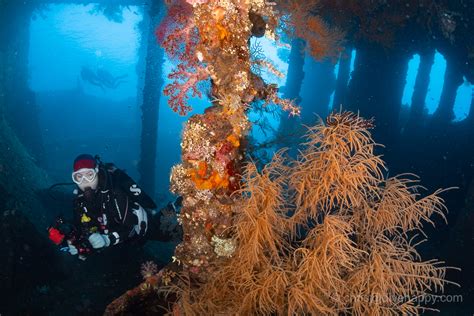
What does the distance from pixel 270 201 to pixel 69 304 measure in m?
6.04

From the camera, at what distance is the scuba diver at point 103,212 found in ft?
20.2

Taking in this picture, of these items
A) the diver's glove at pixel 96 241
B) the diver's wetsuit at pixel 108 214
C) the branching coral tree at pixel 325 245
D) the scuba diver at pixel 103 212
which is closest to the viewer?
the branching coral tree at pixel 325 245

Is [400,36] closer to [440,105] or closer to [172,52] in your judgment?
[440,105]

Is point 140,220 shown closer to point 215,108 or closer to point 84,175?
point 84,175

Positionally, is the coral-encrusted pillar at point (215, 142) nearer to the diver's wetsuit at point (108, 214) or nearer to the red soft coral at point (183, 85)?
the red soft coral at point (183, 85)

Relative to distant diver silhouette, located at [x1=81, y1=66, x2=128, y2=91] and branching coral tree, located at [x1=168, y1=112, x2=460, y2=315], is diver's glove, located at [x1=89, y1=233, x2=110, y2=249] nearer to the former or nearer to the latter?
branching coral tree, located at [x1=168, y1=112, x2=460, y2=315]

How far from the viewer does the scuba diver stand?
6145mm

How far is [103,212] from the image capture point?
6.58 metres

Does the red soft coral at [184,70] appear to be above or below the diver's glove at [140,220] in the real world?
above

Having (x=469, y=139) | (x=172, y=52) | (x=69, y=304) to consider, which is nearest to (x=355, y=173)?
(x=172, y=52)

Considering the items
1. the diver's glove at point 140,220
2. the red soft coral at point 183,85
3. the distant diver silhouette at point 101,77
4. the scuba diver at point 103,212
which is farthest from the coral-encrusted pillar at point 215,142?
the distant diver silhouette at point 101,77

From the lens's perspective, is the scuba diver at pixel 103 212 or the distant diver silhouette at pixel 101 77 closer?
the scuba diver at pixel 103 212

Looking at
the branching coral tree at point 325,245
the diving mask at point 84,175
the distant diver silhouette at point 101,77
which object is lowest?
the distant diver silhouette at point 101,77

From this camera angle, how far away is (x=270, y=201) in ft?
11.8
